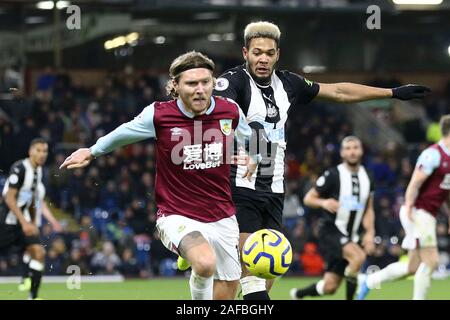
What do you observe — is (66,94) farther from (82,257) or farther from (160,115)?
(160,115)

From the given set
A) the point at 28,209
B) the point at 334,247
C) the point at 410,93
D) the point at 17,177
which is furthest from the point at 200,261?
the point at 28,209

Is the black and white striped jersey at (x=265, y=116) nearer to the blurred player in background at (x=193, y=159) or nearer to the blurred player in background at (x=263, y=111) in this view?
the blurred player in background at (x=263, y=111)

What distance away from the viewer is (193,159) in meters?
7.47

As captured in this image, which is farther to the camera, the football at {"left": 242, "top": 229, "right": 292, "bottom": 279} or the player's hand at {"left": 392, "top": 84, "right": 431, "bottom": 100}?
the player's hand at {"left": 392, "top": 84, "right": 431, "bottom": 100}

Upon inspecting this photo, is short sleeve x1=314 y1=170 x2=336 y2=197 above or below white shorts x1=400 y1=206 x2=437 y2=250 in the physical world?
above

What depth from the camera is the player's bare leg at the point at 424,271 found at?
Result: 1117cm

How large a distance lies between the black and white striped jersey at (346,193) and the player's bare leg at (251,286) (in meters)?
4.90

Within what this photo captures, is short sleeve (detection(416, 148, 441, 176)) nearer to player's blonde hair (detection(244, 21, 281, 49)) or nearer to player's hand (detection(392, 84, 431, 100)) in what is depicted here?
player's hand (detection(392, 84, 431, 100))

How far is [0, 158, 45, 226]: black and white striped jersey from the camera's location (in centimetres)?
1333

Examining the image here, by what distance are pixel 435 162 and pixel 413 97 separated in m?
3.28

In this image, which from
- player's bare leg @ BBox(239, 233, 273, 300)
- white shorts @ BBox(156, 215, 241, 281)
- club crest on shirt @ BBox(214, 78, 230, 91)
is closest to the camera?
white shorts @ BBox(156, 215, 241, 281)

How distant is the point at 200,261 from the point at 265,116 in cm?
178

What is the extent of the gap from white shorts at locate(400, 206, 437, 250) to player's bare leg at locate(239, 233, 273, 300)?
3766mm

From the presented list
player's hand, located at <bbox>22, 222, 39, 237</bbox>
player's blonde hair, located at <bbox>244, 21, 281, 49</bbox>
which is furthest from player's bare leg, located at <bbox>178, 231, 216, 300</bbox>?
player's hand, located at <bbox>22, 222, 39, 237</bbox>
